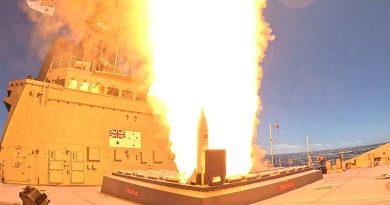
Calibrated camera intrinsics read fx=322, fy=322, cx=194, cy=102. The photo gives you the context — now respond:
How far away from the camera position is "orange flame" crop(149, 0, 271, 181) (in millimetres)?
15016

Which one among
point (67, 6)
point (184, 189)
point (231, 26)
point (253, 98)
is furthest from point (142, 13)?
point (184, 189)

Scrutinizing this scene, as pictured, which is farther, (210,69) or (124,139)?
(124,139)

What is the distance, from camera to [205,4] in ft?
49.2

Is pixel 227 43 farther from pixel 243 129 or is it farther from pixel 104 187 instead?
pixel 104 187

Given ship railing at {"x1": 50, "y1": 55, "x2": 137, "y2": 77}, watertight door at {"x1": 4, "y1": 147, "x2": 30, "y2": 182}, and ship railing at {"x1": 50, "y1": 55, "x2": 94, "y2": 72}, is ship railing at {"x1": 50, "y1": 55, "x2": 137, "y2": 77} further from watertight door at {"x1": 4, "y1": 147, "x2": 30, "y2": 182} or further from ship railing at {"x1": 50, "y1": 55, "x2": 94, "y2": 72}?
watertight door at {"x1": 4, "y1": 147, "x2": 30, "y2": 182}

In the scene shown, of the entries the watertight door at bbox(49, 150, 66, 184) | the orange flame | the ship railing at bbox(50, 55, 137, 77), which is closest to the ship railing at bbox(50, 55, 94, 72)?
the ship railing at bbox(50, 55, 137, 77)

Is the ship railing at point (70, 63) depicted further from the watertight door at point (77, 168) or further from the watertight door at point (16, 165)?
the watertight door at point (16, 165)

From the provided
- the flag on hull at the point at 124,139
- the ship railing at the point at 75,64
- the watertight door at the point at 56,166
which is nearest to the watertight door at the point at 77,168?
the watertight door at the point at 56,166

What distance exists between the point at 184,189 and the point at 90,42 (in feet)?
62.4

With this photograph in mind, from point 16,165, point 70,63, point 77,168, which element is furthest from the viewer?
point 70,63

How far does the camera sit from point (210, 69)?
15352 millimetres

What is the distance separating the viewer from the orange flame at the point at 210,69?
15016 millimetres

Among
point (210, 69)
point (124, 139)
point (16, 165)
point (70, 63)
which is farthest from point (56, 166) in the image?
point (210, 69)

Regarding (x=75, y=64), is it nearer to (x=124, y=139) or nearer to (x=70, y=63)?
(x=70, y=63)
